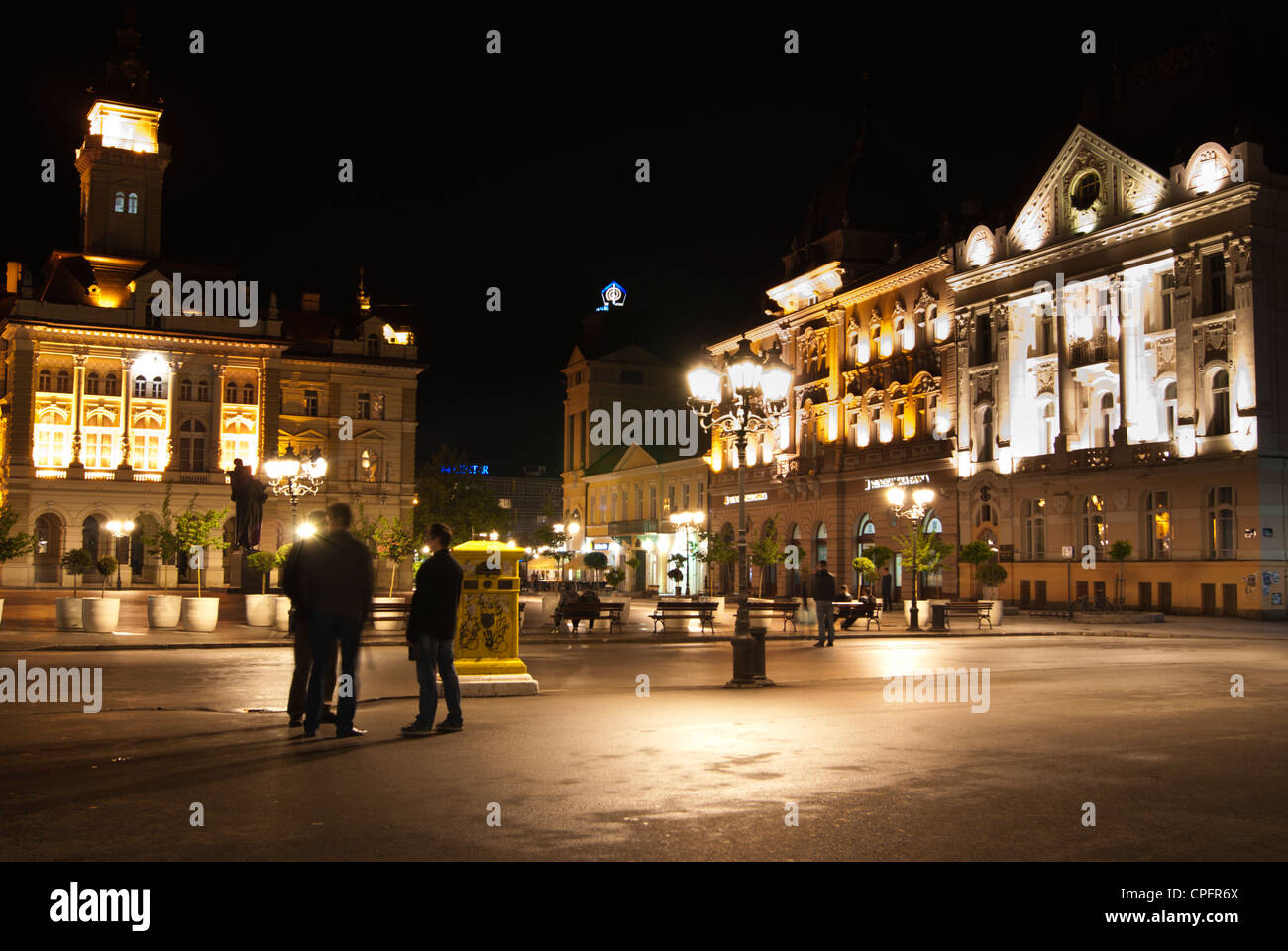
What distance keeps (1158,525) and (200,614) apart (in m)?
31.6

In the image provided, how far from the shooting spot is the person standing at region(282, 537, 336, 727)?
11062 mm


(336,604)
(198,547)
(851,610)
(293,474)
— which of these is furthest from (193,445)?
(336,604)

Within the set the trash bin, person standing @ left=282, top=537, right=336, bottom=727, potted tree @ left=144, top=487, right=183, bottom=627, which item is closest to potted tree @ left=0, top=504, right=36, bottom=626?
potted tree @ left=144, top=487, right=183, bottom=627

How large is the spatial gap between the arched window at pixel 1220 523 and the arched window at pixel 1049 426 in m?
8.16

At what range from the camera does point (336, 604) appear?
35.9 feet

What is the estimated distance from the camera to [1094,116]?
50.2 m

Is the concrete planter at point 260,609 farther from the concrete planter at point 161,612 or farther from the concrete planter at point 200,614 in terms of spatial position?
the concrete planter at point 200,614

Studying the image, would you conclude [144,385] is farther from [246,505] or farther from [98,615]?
[98,615]

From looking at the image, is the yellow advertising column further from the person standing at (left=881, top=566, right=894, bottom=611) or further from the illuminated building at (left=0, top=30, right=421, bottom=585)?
the illuminated building at (left=0, top=30, right=421, bottom=585)

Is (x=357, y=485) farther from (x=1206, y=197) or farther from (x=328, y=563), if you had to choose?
(x=328, y=563)

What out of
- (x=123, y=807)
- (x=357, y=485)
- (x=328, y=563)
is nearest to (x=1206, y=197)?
(x=328, y=563)

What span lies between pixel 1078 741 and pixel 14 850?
27.8 feet

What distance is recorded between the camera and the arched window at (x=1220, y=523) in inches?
1544

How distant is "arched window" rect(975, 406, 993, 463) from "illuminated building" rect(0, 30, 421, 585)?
150 ft
